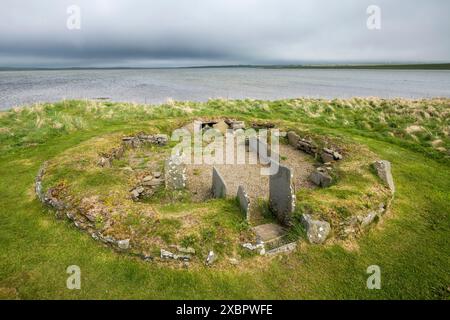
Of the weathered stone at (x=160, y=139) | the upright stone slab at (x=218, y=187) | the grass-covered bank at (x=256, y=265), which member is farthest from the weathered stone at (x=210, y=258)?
the weathered stone at (x=160, y=139)

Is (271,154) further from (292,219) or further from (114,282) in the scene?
(114,282)

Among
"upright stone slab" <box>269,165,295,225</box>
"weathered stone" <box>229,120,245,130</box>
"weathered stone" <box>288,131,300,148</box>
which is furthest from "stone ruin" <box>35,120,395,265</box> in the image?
"weathered stone" <box>229,120,245,130</box>

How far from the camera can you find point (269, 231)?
8156 millimetres

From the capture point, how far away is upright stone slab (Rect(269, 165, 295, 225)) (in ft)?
26.9

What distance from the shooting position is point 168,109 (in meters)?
23.5

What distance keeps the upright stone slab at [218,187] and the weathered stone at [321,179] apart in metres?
4.35

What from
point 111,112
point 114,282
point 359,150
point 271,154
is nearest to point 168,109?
point 111,112

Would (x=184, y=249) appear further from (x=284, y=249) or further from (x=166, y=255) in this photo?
(x=284, y=249)

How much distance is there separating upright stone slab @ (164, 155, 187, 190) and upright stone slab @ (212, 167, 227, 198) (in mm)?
1327

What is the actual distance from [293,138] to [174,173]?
339 inches

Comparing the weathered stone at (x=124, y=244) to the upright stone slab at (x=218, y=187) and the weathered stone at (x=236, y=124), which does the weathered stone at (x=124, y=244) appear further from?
the weathered stone at (x=236, y=124)

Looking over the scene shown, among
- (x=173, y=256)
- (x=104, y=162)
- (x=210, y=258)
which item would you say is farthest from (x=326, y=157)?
(x=104, y=162)

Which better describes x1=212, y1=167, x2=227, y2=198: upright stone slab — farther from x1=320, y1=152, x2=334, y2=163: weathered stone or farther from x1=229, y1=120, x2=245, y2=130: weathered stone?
x1=229, y1=120, x2=245, y2=130: weathered stone

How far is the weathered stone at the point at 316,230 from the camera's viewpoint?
7727 mm
